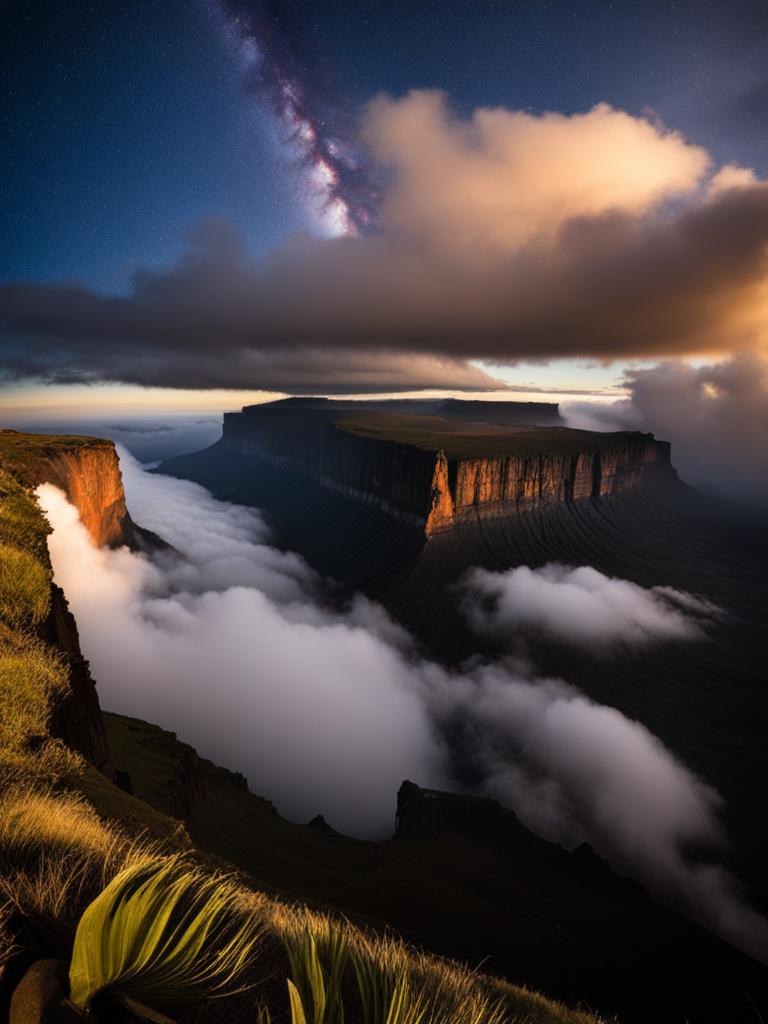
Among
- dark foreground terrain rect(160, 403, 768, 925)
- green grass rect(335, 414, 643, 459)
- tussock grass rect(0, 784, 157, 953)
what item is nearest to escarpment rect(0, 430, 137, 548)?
tussock grass rect(0, 784, 157, 953)

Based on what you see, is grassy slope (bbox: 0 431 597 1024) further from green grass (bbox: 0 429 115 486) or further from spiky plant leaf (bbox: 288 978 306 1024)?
green grass (bbox: 0 429 115 486)

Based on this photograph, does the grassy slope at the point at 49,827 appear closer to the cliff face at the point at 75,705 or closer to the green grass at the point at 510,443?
the cliff face at the point at 75,705

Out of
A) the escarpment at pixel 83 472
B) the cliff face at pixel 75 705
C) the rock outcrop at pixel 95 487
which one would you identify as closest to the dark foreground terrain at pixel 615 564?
the rock outcrop at pixel 95 487

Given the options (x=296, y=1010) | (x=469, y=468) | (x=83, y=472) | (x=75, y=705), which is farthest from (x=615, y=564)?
(x=296, y=1010)

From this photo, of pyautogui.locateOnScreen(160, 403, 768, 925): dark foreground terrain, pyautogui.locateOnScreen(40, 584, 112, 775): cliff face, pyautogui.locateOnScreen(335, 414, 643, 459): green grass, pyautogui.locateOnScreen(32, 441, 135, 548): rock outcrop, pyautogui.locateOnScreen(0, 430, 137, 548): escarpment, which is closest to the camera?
pyautogui.locateOnScreen(40, 584, 112, 775): cliff face

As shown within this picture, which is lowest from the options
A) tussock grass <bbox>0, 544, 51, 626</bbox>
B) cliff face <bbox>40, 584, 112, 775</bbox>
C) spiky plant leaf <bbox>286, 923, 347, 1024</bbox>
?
cliff face <bbox>40, 584, 112, 775</bbox>

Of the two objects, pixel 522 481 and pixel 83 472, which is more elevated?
pixel 83 472

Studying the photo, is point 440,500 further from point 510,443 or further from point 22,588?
point 22,588
